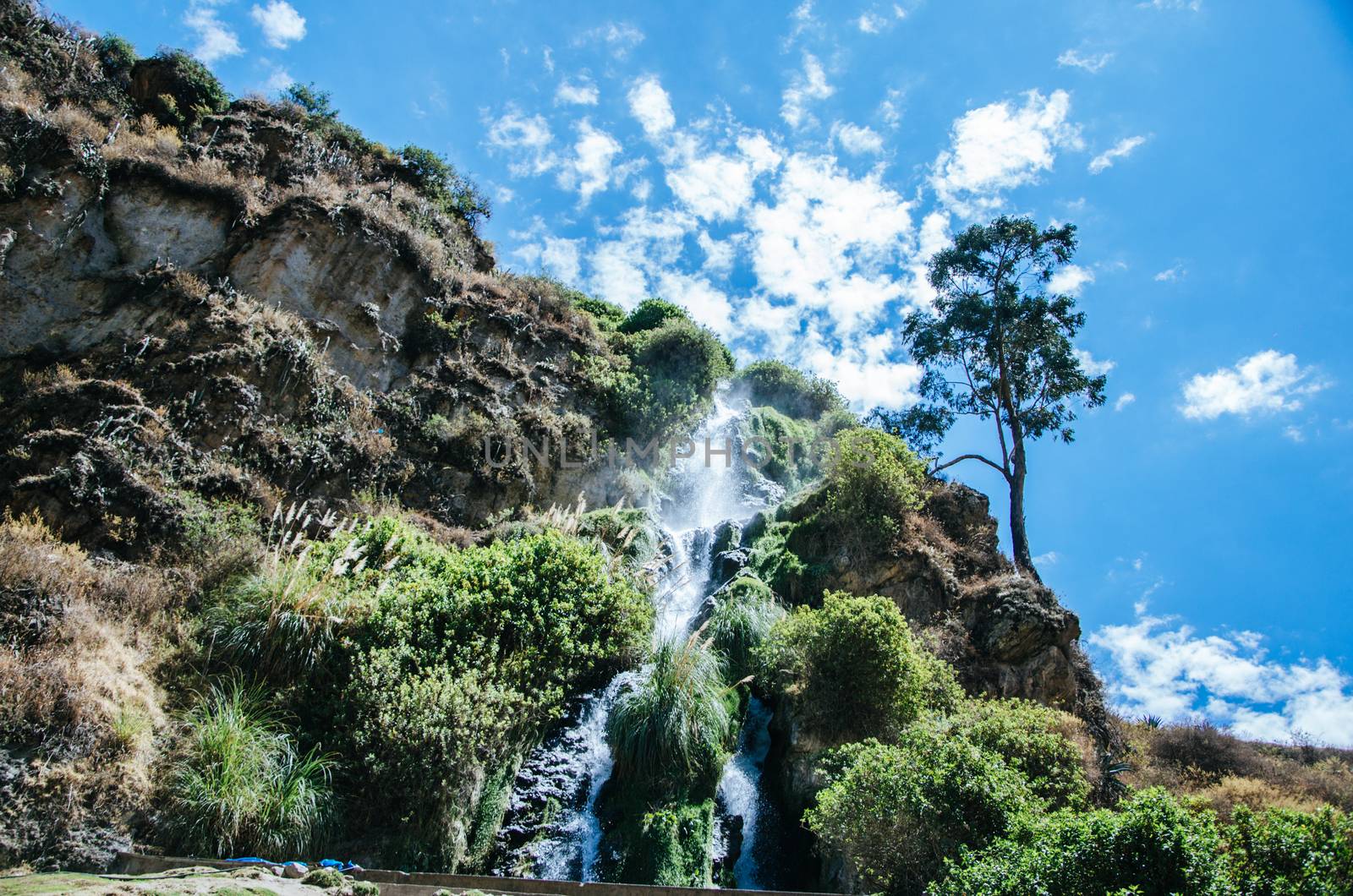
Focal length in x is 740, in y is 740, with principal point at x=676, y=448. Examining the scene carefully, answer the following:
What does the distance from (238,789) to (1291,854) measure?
28.6 ft

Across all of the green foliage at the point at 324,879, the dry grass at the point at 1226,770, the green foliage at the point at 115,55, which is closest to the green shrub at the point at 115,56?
the green foliage at the point at 115,55

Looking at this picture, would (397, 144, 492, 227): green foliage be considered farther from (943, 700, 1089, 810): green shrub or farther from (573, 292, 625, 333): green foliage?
(943, 700, 1089, 810): green shrub

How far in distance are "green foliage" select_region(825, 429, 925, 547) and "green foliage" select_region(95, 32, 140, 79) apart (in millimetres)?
18935

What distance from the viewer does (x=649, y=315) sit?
79.4 ft

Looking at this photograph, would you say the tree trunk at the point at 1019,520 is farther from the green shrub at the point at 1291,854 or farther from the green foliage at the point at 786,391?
the green shrub at the point at 1291,854

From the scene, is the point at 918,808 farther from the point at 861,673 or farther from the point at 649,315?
the point at 649,315

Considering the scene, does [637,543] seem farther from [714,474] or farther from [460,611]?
[714,474]

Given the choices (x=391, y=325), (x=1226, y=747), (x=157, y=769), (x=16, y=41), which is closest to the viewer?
(x=157, y=769)

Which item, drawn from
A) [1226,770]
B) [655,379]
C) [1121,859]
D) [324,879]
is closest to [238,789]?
[324,879]

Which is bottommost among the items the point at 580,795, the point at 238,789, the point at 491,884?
the point at 491,884

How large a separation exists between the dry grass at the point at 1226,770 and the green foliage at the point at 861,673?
4.16 meters

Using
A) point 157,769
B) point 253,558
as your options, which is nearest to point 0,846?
point 157,769

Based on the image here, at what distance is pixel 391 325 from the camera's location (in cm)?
1722

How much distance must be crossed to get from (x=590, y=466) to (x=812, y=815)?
11.2 m
